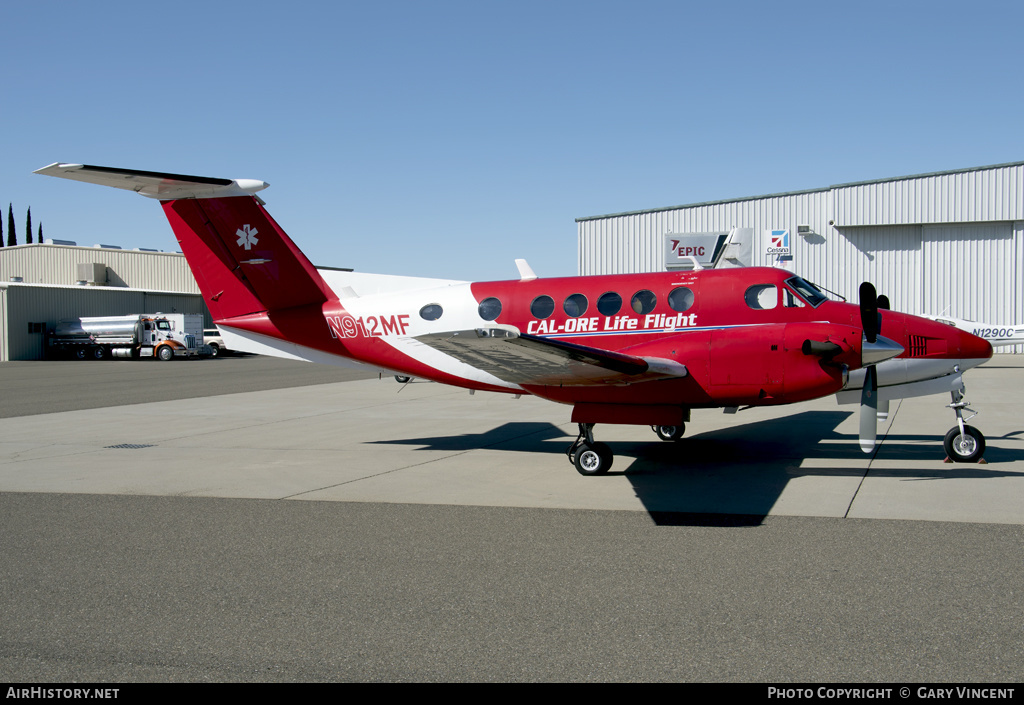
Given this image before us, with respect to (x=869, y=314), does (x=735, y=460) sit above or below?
below

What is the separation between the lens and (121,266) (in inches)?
2489

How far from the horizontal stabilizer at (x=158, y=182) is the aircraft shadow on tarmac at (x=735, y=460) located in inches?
188

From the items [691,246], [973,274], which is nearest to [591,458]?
[691,246]

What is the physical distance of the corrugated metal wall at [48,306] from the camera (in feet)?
152

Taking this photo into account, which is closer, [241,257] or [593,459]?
[593,459]

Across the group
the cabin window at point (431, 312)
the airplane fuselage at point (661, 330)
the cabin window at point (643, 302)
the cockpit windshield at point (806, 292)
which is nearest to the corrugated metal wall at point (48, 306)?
the airplane fuselage at point (661, 330)

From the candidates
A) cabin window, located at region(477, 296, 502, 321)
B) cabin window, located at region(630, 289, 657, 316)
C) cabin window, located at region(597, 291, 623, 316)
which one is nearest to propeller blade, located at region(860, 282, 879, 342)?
cabin window, located at region(630, 289, 657, 316)

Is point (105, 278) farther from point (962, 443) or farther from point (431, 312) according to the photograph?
A: point (962, 443)

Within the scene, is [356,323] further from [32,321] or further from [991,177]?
[32,321]

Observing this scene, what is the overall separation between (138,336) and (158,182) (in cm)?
3950

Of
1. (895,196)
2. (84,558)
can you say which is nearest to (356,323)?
(84,558)

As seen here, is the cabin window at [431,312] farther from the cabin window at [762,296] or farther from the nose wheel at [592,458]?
the cabin window at [762,296]

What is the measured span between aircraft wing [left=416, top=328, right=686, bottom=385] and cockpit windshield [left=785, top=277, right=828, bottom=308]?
202 centimetres

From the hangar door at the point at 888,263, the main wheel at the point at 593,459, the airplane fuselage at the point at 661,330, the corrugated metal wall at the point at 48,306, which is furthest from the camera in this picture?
the corrugated metal wall at the point at 48,306
